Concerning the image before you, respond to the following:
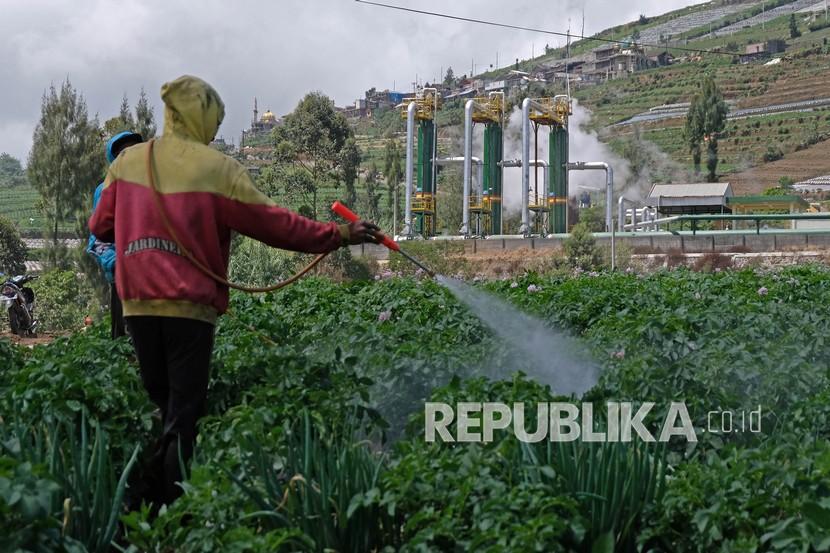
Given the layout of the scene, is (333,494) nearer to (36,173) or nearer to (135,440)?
(135,440)

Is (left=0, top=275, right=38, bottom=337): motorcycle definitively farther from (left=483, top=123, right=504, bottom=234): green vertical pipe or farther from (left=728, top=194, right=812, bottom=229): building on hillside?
(left=728, top=194, right=812, bottom=229): building on hillside

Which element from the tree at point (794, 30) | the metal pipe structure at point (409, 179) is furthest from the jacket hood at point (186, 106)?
the tree at point (794, 30)

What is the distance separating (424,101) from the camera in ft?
126

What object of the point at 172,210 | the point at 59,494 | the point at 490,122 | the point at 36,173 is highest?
the point at 490,122

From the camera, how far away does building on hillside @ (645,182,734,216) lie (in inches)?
1734

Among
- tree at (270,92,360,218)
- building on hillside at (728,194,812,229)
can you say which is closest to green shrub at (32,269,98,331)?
tree at (270,92,360,218)

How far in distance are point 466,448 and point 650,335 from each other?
2.62 m

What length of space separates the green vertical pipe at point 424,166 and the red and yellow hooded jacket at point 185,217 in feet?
107

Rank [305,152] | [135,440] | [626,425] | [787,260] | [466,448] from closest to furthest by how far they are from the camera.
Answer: [466,448] < [626,425] < [135,440] < [787,260] < [305,152]

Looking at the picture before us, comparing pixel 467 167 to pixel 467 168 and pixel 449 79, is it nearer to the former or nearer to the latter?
pixel 467 168

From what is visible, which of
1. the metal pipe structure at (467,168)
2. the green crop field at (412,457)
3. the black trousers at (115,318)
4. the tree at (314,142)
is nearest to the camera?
the green crop field at (412,457)

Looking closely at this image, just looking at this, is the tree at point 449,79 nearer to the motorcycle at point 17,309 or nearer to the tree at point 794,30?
the tree at point 794,30

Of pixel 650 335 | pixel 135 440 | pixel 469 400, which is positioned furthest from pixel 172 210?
pixel 650 335

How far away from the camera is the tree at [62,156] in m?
28.2
